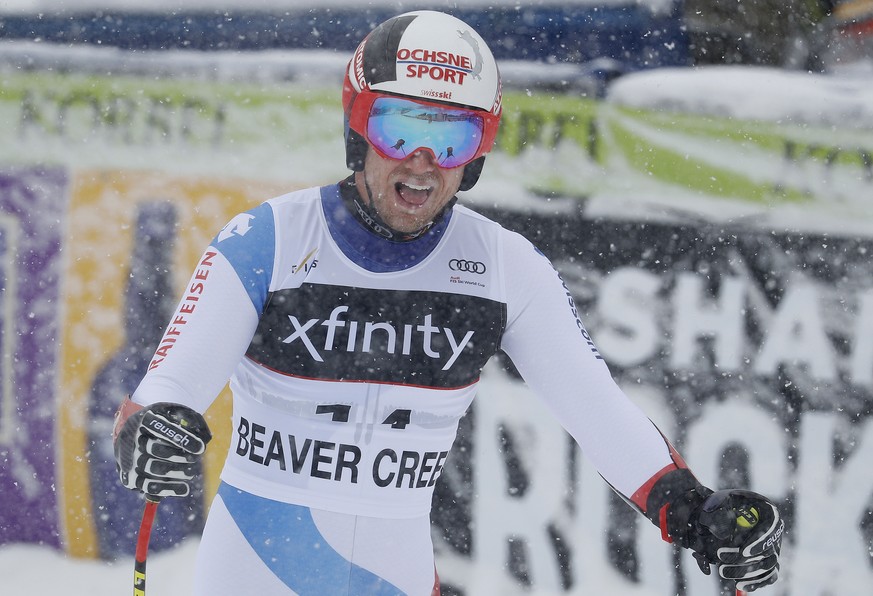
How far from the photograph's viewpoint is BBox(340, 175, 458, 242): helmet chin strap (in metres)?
2.47

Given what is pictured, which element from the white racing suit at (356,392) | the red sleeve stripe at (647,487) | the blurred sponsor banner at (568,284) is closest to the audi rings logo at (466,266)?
the white racing suit at (356,392)

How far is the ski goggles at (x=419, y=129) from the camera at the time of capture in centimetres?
238

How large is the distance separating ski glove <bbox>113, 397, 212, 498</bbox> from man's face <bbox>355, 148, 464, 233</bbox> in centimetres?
72

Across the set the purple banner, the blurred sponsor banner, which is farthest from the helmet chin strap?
the purple banner

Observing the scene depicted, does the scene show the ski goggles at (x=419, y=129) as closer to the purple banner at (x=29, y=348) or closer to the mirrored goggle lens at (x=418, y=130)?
the mirrored goggle lens at (x=418, y=130)

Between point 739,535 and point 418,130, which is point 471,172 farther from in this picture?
point 739,535

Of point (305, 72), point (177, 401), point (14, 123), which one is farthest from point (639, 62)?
point (177, 401)

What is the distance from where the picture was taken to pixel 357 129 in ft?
8.12

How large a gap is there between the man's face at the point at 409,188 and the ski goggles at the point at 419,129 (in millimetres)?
24

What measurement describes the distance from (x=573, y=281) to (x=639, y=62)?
1154 mm

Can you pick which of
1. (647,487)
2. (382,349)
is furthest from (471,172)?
(647,487)

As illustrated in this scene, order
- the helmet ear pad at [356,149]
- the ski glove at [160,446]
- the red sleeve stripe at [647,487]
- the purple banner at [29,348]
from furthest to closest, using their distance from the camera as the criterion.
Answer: the purple banner at [29,348]
the helmet ear pad at [356,149]
the red sleeve stripe at [647,487]
the ski glove at [160,446]

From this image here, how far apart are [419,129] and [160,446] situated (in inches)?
37.5

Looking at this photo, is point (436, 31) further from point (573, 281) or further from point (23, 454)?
point (23, 454)
